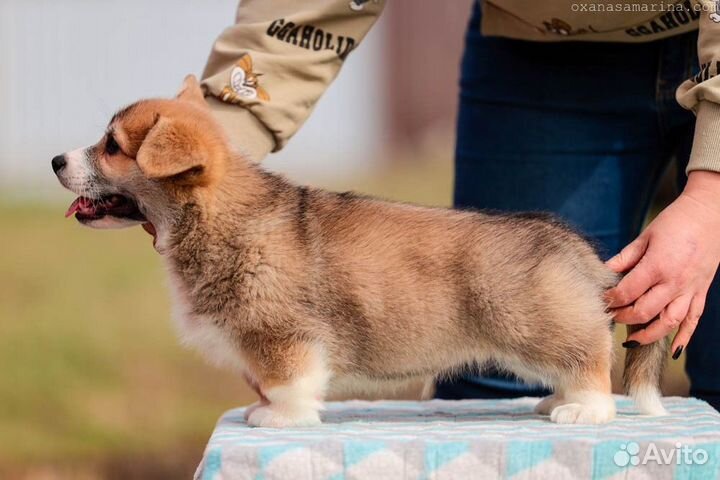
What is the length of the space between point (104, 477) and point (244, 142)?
234 centimetres

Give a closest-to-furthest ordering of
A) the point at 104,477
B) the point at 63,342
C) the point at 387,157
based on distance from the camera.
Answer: the point at 104,477 < the point at 63,342 < the point at 387,157

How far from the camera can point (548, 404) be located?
9.67 ft

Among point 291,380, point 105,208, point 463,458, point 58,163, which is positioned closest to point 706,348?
point 463,458

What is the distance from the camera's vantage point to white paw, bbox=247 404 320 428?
2732 mm

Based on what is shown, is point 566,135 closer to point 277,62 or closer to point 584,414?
point 277,62

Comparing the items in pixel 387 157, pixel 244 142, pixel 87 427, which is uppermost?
pixel 244 142

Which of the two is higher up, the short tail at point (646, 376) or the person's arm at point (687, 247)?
the person's arm at point (687, 247)

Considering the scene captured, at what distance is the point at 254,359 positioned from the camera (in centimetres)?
276

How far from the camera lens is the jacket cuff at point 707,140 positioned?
2.66 m

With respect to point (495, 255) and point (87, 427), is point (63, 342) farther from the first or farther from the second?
point (495, 255)

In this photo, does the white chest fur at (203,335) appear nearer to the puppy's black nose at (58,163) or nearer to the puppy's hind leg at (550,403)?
the puppy's black nose at (58,163)

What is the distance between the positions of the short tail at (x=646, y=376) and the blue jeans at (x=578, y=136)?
1.66 ft

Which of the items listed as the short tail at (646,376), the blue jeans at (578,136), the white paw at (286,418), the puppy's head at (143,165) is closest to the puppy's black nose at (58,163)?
the puppy's head at (143,165)

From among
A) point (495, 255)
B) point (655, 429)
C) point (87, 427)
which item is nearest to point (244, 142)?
point (495, 255)
